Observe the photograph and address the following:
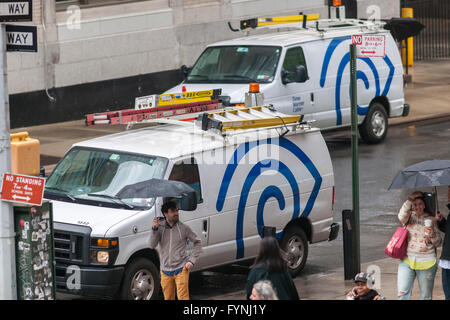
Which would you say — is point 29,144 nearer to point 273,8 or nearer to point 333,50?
point 333,50

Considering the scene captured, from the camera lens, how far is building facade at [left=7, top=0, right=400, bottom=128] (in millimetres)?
22938

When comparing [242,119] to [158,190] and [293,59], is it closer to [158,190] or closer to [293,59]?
[158,190]

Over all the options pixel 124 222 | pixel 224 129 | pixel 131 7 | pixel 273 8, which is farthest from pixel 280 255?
pixel 273 8

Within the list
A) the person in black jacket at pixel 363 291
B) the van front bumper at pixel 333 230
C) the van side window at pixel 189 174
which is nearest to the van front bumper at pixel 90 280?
the van side window at pixel 189 174

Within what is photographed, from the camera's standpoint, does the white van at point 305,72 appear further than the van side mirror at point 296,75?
Yes

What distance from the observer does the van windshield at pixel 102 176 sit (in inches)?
432

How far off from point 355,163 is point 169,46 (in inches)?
589

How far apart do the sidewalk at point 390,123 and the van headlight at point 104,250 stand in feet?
5.04

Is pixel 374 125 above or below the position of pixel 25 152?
below

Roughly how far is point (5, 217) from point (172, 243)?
6.10 ft

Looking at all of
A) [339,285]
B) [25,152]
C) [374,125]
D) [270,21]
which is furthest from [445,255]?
[374,125]

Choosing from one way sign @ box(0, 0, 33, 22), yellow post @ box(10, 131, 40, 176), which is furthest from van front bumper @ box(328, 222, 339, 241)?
one way sign @ box(0, 0, 33, 22)

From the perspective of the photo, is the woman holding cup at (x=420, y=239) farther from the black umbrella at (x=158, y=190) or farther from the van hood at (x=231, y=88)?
the van hood at (x=231, y=88)

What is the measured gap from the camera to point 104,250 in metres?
10.3
